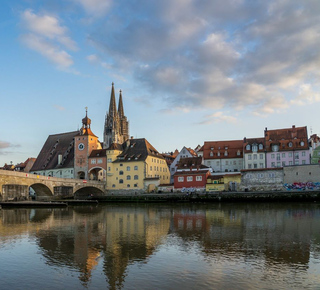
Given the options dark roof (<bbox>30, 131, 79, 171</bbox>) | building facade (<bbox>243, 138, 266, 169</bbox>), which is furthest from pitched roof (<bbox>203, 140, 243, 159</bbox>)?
dark roof (<bbox>30, 131, 79, 171</bbox>)

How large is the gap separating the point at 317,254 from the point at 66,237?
550 inches

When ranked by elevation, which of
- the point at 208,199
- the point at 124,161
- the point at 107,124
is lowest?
the point at 208,199

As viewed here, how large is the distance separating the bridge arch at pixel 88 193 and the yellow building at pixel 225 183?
951 inches

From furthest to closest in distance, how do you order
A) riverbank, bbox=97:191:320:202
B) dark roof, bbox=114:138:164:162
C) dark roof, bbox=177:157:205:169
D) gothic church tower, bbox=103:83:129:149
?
gothic church tower, bbox=103:83:129:149 → dark roof, bbox=114:138:164:162 → dark roof, bbox=177:157:205:169 → riverbank, bbox=97:191:320:202

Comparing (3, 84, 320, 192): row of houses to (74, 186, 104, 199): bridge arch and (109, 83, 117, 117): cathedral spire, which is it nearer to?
(74, 186, 104, 199): bridge arch

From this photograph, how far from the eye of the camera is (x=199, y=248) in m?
17.3

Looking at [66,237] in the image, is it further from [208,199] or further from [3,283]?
[208,199]

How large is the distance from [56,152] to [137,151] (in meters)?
25.6

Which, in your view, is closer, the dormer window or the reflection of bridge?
the reflection of bridge

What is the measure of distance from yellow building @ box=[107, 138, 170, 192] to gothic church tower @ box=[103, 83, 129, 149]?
4594 cm

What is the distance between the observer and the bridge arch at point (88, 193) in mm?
74025

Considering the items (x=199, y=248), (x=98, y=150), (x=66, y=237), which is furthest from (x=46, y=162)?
(x=199, y=248)

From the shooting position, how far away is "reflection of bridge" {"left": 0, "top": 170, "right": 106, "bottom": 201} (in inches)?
1999

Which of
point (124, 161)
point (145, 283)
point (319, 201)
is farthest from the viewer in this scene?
point (124, 161)
